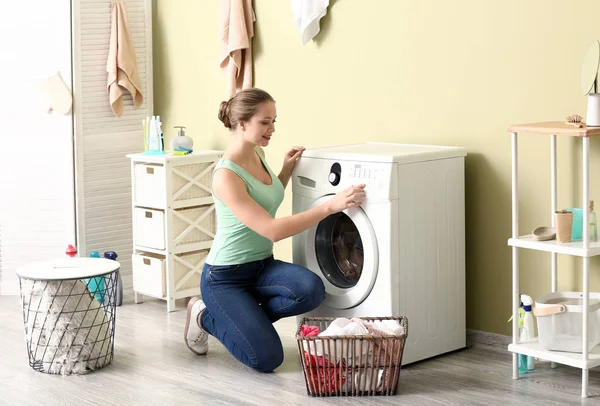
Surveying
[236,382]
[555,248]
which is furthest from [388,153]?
[236,382]

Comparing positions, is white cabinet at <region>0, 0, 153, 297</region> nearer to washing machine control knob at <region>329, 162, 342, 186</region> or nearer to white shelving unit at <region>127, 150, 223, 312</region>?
white shelving unit at <region>127, 150, 223, 312</region>

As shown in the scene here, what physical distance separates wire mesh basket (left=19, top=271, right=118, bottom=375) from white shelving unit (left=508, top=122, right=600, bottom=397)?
1.39 metres

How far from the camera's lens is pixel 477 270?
3.28 metres

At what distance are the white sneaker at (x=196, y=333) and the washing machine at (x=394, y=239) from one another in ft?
1.28

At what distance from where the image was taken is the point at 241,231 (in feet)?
10.1

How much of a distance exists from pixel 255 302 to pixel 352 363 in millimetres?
501

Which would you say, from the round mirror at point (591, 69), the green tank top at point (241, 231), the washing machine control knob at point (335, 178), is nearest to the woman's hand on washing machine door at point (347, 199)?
the washing machine control knob at point (335, 178)

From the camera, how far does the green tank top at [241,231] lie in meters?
3.06

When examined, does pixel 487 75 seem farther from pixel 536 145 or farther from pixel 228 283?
pixel 228 283

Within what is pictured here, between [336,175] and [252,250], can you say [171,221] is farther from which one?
[336,175]

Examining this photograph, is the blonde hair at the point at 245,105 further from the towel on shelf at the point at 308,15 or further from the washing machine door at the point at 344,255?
the towel on shelf at the point at 308,15

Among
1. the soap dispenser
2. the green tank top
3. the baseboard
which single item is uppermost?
the soap dispenser

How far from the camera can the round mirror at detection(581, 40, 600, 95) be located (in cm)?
274

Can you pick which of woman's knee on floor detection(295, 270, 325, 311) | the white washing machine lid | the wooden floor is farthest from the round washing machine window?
the wooden floor
